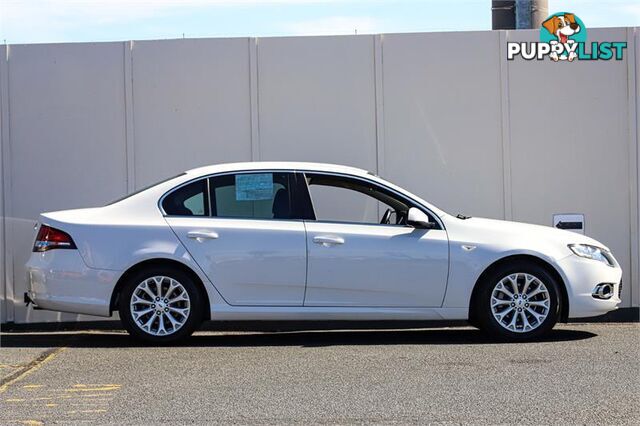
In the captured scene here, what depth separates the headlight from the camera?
361 inches

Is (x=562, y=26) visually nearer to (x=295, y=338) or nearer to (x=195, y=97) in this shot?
(x=195, y=97)

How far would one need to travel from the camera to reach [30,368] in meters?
7.95

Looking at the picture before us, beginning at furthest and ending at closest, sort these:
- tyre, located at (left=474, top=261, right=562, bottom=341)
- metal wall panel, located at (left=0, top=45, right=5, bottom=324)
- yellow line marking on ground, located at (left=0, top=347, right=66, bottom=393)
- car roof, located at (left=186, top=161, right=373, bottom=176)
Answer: metal wall panel, located at (left=0, top=45, right=5, bottom=324) → car roof, located at (left=186, top=161, right=373, bottom=176) → tyre, located at (left=474, top=261, right=562, bottom=341) → yellow line marking on ground, located at (left=0, top=347, right=66, bottom=393)

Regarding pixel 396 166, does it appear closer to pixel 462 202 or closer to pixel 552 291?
pixel 462 202

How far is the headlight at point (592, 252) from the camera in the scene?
30.1ft

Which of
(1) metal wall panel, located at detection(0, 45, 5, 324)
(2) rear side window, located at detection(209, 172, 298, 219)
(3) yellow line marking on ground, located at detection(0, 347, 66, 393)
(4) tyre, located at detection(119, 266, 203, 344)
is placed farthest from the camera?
(1) metal wall panel, located at detection(0, 45, 5, 324)

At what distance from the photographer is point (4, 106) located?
11258mm

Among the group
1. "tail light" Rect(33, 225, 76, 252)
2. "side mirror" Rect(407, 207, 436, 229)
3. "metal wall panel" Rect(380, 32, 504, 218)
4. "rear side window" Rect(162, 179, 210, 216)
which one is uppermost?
"metal wall panel" Rect(380, 32, 504, 218)

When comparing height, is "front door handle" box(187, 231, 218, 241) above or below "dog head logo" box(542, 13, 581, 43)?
below

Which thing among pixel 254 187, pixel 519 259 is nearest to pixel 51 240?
pixel 254 187

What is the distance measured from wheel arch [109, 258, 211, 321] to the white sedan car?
0.04 ft

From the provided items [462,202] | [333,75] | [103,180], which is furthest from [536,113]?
[103,180]

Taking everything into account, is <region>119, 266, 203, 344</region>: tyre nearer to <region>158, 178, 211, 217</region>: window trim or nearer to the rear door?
the rear door

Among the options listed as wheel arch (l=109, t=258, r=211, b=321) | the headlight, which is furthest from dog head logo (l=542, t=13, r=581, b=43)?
wheel arch (l=109, t=258, r=211, b=321)
